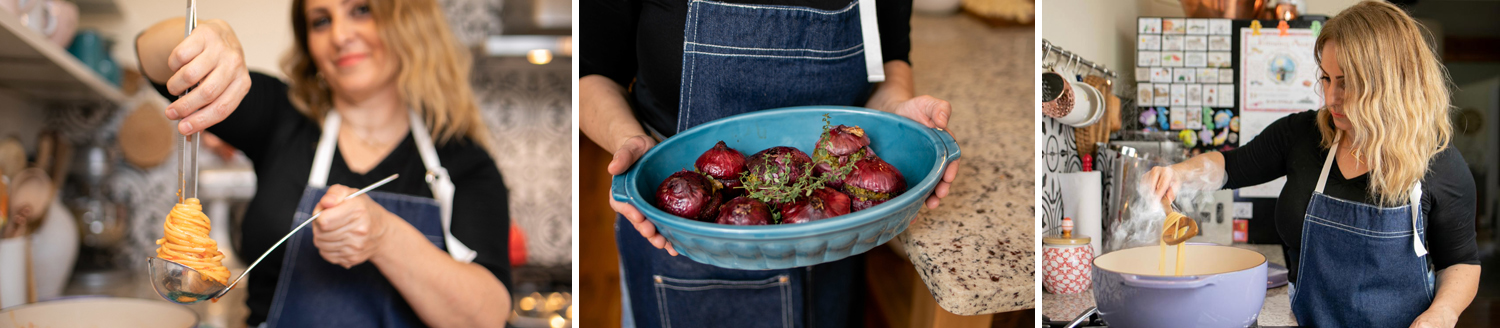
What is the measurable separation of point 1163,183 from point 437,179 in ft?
3.74

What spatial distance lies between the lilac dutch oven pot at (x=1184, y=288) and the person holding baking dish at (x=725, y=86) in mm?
265

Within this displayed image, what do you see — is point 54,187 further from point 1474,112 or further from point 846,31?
point 1474,112

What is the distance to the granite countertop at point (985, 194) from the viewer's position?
0.87m

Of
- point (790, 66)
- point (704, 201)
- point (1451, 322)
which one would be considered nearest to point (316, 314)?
point (704, 201)

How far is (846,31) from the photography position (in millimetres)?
1068

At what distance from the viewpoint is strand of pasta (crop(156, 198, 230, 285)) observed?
0.96 meters

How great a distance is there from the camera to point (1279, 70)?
0.79 meters

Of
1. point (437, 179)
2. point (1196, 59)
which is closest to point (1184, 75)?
point (1196, 59)

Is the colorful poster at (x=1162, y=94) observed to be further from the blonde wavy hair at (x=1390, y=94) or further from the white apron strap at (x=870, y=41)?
the white apron strap at (x=870, y=41)

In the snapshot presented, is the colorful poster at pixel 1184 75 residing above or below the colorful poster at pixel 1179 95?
above

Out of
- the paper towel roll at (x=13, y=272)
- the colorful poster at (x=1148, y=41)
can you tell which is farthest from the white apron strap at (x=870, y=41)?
the paper towel roll at (x=13, y=272)

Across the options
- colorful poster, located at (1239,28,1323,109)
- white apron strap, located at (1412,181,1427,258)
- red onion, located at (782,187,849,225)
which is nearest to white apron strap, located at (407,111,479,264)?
red onion, located at (782,187,849,225)

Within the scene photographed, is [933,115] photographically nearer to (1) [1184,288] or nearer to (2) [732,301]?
(1) [1184,288]

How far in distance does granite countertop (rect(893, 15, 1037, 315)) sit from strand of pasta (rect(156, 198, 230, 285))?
1.09 m
